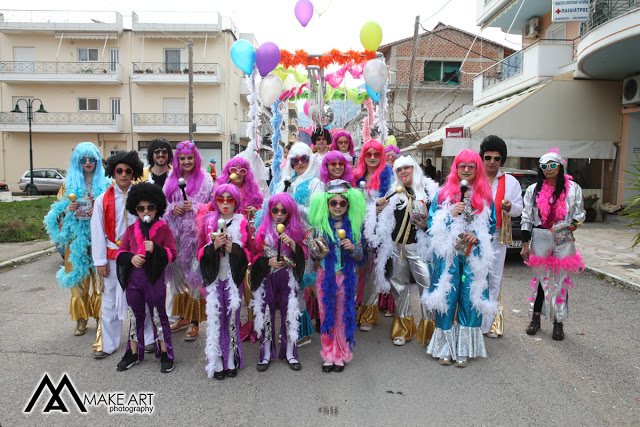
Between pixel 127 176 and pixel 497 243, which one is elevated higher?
→ pixel 127 176

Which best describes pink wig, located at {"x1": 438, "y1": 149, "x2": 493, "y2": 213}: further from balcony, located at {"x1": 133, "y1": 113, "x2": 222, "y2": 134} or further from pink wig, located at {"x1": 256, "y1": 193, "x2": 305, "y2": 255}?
balcony, located at {"x1": 133, "y1": 113, "x2": 222, "y2": 134}

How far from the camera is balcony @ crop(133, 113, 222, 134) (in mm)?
27844

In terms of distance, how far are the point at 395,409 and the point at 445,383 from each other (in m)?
0.64

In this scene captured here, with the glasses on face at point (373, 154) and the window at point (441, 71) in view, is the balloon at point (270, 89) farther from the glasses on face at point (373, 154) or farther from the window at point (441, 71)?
the window at point (441, 71)

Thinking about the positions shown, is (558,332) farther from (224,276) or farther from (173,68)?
(173,68)

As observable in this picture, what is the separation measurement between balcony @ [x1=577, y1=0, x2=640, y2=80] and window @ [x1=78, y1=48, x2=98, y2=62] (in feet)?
91.9

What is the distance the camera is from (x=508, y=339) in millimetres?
4586

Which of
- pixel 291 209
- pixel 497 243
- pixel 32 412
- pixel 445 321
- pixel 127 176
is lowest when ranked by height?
pixel 32 412

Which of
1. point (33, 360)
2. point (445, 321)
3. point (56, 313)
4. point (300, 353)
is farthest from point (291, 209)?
point (56, 313)

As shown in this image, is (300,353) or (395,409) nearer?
(395,409)

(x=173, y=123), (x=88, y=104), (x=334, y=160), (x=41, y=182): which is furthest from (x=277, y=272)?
→ (x=88, y=104)

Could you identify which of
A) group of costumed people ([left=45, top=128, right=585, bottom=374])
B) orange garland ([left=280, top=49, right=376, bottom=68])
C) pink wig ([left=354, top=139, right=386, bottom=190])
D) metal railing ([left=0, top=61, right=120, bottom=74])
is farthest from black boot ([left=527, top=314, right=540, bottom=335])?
metal railing ([left=0, top=61, right=120, bottom=74])

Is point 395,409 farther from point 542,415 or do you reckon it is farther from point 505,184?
point 505,184

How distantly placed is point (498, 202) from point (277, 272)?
241 centimetres
